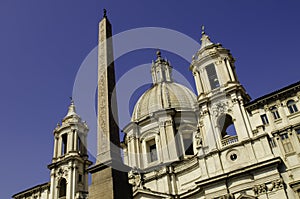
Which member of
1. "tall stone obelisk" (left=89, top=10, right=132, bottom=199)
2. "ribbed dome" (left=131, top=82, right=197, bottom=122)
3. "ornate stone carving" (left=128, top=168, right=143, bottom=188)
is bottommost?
"tall stone obelisk" (left=89, top=10, right=132, bottom=199)

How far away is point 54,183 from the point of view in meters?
33.2

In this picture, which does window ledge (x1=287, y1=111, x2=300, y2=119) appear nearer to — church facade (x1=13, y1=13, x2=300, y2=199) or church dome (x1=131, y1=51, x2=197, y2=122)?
church facade (x1=13, y1=13, x2=300, y2=199)

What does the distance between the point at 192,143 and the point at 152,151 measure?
494 centimetres

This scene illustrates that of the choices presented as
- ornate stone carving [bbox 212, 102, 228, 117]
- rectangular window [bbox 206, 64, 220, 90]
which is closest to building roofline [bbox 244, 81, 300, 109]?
ornate stone carving [bbox 212, 102, 228, 117]

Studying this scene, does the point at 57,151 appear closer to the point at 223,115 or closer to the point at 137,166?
the point at 137,166

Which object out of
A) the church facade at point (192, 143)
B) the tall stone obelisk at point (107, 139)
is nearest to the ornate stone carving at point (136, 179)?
the church facade at point (192, 143)

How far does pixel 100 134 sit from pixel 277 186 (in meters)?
15.1

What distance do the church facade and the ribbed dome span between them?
0.13 m

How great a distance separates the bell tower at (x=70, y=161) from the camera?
3234cm

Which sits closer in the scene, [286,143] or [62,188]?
[286,143]

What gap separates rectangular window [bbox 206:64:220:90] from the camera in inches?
1156

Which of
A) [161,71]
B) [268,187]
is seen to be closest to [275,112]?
[268,187]

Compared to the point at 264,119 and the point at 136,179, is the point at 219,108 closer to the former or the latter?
the point at 264,119

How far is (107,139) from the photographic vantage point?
1196 cm
